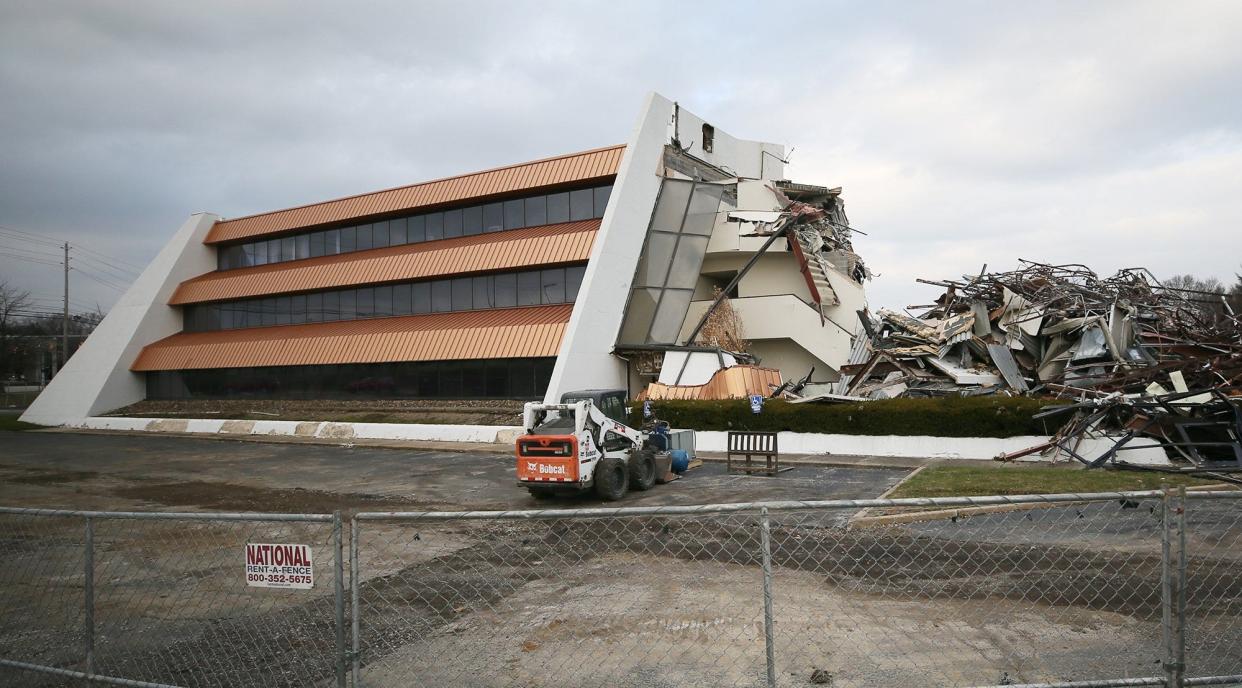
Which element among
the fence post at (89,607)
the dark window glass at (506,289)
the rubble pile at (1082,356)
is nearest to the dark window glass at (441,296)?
the dark window glass at (506,289)

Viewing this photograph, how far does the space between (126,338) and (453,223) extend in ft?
68.3

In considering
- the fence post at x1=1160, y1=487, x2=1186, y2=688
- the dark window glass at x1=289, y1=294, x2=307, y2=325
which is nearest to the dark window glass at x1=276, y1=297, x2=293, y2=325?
the dark window glass at x1=289, y1=294, x2=307, y2=325

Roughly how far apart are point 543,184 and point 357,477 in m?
17.6

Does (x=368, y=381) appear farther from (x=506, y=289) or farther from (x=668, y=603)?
(x=668, y=603)

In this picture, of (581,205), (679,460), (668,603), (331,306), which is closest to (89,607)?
(668,603)

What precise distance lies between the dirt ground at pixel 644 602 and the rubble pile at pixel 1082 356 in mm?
5710

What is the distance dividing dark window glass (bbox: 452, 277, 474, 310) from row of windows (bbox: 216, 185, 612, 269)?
8.76 feet

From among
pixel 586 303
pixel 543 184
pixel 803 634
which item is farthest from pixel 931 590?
pixel 543 184

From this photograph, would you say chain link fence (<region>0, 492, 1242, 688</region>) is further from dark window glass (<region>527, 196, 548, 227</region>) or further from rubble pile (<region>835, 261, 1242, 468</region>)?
dark window glass (<region>527, 196, 548, 227</region>)

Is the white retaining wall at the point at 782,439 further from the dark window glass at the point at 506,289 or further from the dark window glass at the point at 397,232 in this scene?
the dark window glass at the point at 397,232

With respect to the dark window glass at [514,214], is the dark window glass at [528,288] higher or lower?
lower

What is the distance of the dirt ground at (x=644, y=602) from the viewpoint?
6203mm

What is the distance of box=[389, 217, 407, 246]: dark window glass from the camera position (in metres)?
38.5

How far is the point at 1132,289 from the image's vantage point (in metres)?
25.8
